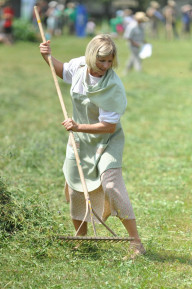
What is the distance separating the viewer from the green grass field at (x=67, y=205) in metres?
4.52

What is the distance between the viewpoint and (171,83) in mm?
16938

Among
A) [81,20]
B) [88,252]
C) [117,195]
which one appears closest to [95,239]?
[88,252]

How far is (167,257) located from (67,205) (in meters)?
1.83

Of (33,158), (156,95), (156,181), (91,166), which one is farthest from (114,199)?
(156,95)

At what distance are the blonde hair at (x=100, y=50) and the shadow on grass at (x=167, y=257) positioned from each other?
5.62 feet

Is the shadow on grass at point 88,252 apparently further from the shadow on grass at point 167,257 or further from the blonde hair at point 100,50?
the blonde hair at point 100,50

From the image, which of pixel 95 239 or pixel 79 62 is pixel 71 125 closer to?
pixel 79 62

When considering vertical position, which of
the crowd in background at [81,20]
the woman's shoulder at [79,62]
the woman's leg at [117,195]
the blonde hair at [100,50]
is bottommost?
the crowd in background at [81,20]

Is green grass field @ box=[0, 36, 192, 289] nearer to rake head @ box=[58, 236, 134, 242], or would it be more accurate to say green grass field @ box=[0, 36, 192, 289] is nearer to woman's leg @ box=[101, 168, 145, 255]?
rake head @ box=[58, 236, 134, 242]

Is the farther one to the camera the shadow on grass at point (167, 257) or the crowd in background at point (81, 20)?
the crowd in background at point (81, 20)

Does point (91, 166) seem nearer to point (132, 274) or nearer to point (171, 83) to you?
point (132, 274)

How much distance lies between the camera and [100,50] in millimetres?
4488

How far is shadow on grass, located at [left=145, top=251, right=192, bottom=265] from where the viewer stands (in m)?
4.93

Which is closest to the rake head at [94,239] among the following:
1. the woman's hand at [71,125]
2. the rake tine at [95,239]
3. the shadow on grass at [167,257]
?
the rake tine at [95,239]
